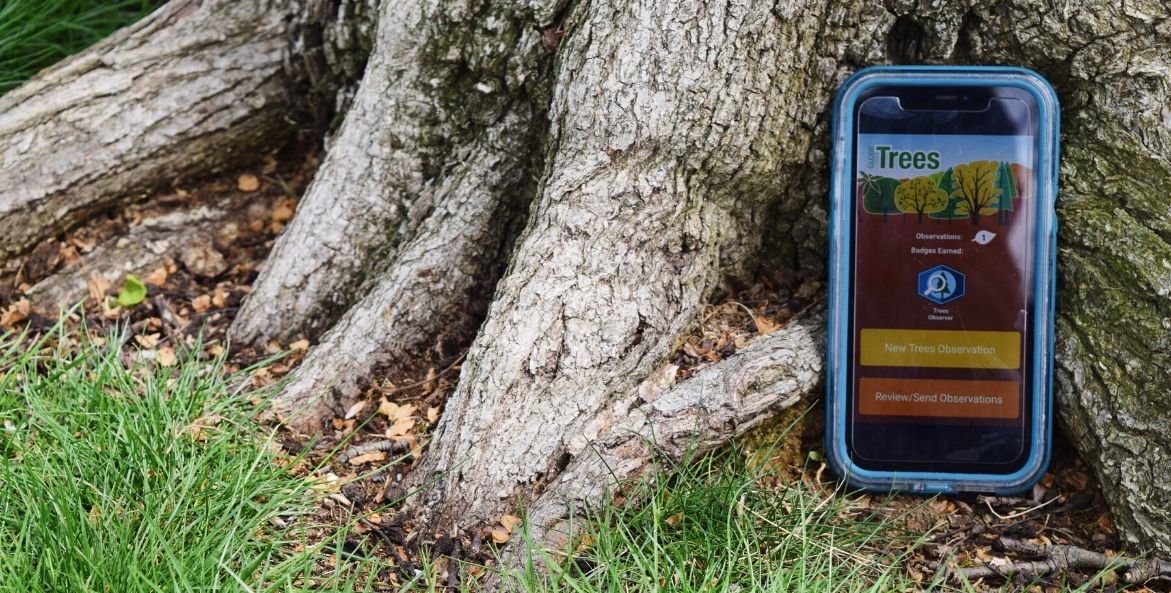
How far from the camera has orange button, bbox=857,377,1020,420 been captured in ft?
9.11

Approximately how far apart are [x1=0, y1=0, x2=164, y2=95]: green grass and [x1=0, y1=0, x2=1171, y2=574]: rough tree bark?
1899 millimetres

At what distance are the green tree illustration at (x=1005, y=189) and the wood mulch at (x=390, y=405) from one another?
0.57 m

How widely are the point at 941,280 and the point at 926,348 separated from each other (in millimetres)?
199

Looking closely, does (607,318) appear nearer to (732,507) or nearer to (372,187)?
(732,507)

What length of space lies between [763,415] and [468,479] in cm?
84

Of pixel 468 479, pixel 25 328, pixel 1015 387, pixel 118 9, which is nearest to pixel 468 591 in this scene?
pixel 468 479

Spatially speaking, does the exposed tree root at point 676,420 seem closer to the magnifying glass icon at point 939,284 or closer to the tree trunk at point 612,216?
the tree trunk at point 612,216

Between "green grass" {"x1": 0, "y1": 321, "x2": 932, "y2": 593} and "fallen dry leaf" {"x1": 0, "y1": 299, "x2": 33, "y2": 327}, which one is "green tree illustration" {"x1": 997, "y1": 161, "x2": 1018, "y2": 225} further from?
"fallen dry leaf" {"x1": 0, "y1": 299, "x2": 33, "y2": 327}

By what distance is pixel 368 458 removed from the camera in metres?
2.82

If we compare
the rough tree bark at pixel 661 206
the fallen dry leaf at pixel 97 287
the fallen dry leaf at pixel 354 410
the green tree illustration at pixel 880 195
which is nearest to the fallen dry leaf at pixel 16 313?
the fallen dry leaf at pixel 97 287

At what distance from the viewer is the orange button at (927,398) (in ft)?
9.11

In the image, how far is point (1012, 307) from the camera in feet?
9.01

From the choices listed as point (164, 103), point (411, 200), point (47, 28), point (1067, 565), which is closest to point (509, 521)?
point (411, 200)

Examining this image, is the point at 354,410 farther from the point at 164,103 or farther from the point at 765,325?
the point at 164,103
